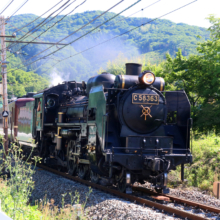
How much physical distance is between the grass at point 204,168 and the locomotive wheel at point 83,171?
274 centimetres

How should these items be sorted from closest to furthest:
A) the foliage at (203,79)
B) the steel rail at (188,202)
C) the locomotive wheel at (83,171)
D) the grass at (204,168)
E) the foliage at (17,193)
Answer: the foliage at (17,193), the steel rail at (188,202), the grass at (204,168), the locomotive wheel at (83,171), the foliage at (203,79)

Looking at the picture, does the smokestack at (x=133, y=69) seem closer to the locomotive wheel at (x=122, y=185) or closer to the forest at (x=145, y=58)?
the forest at (x=145, y=58)

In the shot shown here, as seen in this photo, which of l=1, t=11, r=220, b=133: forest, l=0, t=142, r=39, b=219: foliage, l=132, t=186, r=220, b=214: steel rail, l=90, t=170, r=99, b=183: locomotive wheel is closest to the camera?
l=0, t=142, r=39, b=219: foliage

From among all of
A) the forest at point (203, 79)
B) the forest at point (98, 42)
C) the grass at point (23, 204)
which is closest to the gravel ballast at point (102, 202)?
the grass at point (23, 204)

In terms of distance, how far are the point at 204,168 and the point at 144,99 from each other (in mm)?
3637

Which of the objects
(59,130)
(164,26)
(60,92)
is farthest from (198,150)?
(164,26)

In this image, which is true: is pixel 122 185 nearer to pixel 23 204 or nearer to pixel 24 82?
pixel 23 204

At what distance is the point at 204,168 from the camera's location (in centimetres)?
987


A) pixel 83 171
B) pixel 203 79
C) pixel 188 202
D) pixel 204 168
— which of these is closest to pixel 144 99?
pixel 188 202

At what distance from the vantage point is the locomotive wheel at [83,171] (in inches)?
383

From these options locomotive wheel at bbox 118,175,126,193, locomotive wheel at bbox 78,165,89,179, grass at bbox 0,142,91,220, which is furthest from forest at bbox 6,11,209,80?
grass at bbox 0,142,91,220

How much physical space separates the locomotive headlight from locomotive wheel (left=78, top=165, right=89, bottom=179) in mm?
3505

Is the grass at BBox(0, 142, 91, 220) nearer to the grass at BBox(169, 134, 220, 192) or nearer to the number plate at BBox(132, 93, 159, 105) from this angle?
the number plate at BBox(132, 93, 159, 105)

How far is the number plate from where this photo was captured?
785cm
